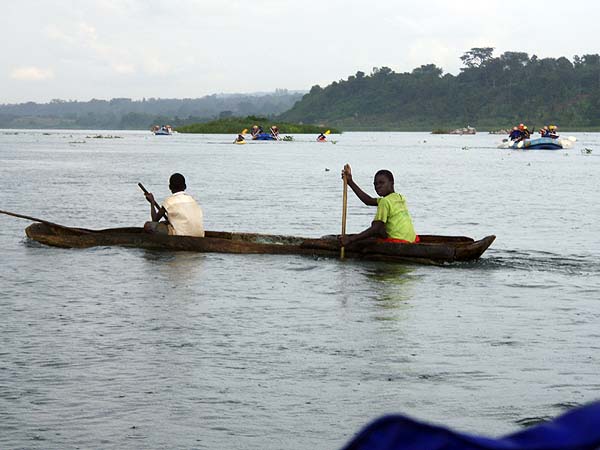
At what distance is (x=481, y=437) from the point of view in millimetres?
1419

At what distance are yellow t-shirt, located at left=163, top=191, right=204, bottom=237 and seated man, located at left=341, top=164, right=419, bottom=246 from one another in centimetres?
208

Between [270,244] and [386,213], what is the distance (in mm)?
1887

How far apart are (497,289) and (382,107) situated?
15401cm

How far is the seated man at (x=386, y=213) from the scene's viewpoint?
12289 millimetres

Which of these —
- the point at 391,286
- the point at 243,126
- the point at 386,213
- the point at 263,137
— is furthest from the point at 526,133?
the point at 391,286

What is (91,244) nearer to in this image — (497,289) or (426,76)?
(497,289)

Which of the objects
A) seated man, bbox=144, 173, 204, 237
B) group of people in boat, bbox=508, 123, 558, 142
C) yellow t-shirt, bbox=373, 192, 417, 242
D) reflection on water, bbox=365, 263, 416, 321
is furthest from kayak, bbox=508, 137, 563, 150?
reflection on water, bbox=365, 263, 416, 321

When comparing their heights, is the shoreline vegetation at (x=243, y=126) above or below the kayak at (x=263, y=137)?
above

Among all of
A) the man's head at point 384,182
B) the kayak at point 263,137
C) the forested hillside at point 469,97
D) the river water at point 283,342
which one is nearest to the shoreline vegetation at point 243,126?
the kayak at point 263,137

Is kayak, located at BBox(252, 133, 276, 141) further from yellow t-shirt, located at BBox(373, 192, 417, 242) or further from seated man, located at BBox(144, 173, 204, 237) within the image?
yellow t-shirt, located at BBox(373, 192, 417, 242)

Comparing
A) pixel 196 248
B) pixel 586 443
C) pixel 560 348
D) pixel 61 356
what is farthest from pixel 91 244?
pixel 586 443

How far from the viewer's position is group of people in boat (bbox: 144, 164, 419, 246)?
12.4 meters

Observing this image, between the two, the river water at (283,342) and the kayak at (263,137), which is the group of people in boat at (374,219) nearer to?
the river water at (283,342)

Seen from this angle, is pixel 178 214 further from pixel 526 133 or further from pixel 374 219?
pixel 526 133
